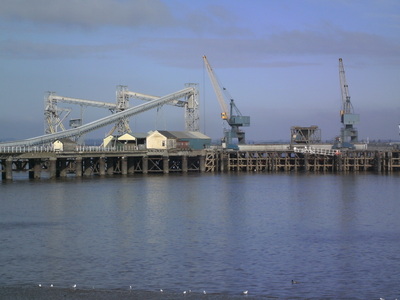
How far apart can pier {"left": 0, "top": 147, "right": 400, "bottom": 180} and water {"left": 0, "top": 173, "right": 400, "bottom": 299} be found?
18540 mm

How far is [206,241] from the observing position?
103ft

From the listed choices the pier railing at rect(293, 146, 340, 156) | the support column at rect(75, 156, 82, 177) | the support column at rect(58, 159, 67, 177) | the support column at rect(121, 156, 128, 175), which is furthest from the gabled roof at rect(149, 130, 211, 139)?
the support column at rect(58, 159, 67, 177)

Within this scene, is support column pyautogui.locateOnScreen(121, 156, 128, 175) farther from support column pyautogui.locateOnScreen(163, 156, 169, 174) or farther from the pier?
support column pyautogui.locateOnScreen(163, 156, 169, 174)

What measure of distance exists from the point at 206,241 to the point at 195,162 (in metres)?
60.9

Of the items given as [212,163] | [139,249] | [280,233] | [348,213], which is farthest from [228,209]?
[212,163]

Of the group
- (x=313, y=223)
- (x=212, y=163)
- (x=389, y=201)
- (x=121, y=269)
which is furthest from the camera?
(x=212, y=163)

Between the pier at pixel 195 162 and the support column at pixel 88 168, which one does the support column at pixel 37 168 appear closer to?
the pier at pixel 195 162

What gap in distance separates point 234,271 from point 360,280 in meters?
4.57

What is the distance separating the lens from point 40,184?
6378cm

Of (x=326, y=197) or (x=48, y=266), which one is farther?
(x=326, y=197)

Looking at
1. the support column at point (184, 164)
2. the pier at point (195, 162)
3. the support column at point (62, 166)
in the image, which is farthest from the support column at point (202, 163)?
the support column at point (62, 166)

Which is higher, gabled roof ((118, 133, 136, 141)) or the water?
gabled roof ((118, 133, 136, 141))

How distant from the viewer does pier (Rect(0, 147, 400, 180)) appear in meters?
75.2

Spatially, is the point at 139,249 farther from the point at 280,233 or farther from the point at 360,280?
the point at 360,280
